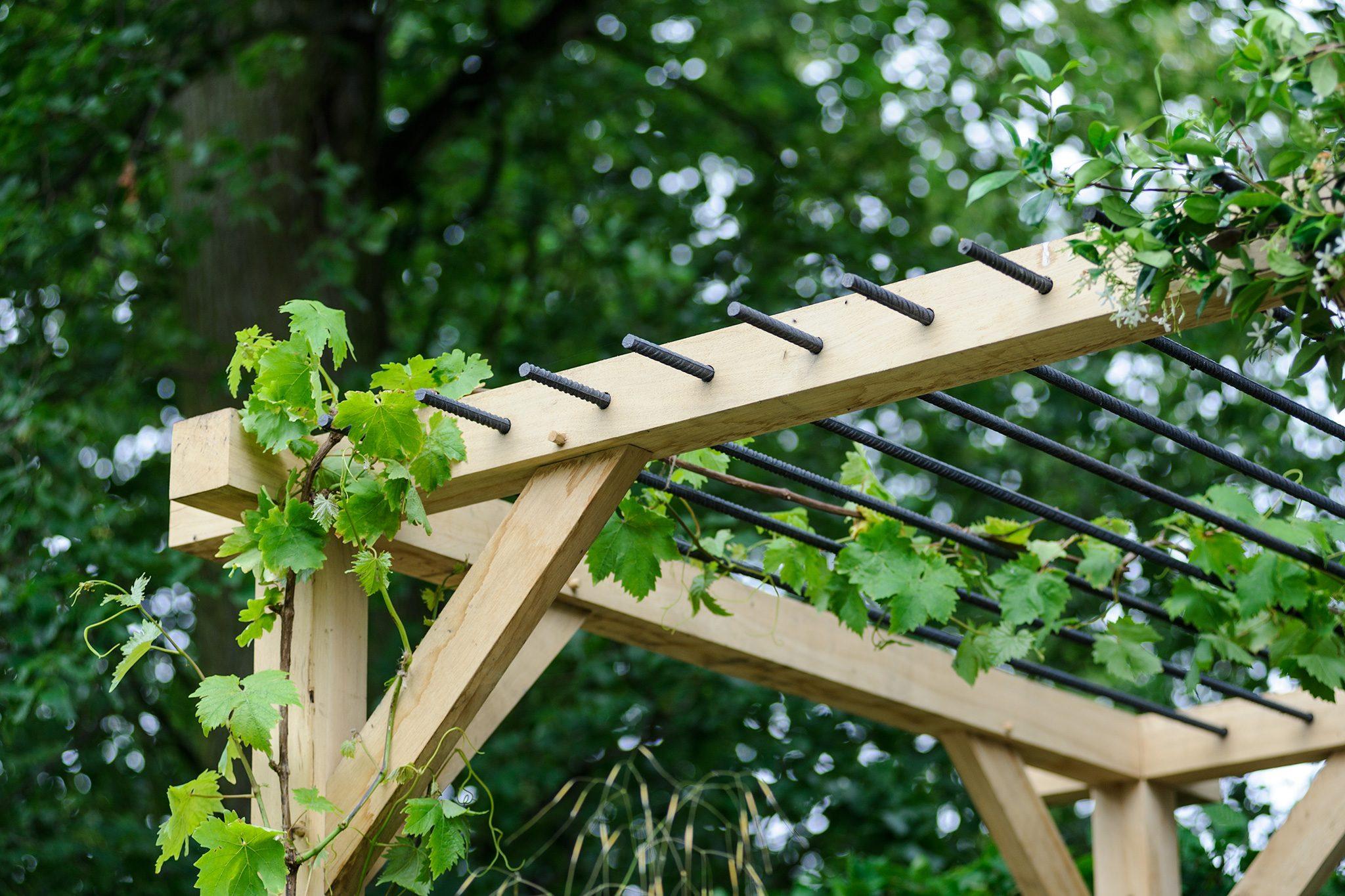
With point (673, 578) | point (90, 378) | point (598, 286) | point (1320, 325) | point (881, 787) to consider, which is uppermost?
point (1320, 325)

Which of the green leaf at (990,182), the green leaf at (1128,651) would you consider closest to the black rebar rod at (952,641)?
the green leaf at (1128,651)

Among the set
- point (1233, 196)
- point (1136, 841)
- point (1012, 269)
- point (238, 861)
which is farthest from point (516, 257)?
point (1233, 196)

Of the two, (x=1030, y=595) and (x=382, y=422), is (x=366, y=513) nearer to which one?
(x=382, y=422)

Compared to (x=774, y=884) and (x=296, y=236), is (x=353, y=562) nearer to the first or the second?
(x=296, y=236)

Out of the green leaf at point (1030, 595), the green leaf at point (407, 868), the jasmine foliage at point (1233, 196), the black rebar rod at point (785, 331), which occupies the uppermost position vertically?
the jasmine foliage at point (1233, 196)

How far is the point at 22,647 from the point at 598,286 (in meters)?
3.13

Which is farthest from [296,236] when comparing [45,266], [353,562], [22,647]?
[353,562]

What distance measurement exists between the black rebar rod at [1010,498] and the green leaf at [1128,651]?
0.46 feet

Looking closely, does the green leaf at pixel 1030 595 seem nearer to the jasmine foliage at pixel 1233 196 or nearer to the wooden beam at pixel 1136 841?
the jasmine foliage at pixel 1233 196

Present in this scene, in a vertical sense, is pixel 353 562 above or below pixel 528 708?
above

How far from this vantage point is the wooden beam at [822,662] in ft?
8.33

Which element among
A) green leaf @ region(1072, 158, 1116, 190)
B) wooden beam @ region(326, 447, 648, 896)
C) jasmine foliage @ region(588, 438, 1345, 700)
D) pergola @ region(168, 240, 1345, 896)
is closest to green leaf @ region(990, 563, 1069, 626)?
jasmine foliage @ region(588, 438, 1345, 700)

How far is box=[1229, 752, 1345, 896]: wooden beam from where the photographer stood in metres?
3.17

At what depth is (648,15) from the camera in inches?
267
